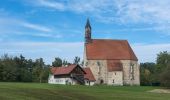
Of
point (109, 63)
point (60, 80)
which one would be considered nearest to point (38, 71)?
point (60, 80)

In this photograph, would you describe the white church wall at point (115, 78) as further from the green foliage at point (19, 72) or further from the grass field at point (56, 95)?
the grass field at point (56, 95)

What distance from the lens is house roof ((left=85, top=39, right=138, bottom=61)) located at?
126 metres

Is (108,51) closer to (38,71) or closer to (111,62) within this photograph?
(111,62)

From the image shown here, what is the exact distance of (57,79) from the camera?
12231cm

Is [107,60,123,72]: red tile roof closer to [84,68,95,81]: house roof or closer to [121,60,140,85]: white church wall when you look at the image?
[121,60,140,85]: white church wall

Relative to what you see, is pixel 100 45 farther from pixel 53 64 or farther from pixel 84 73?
pixel 53 64

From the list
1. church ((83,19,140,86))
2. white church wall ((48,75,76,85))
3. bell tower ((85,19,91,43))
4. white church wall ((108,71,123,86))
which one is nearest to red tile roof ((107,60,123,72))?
church ((83,19,140,86))

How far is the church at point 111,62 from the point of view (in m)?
125

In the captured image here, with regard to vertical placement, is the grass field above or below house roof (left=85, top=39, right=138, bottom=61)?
below

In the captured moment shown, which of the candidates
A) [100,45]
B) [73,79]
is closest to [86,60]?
[100,45]

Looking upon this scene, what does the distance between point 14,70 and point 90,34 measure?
110ft

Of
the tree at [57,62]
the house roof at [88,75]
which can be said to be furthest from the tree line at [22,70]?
the house roof at [88,75]

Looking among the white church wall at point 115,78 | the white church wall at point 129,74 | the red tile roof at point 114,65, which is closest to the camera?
the white church wall at point 115,78

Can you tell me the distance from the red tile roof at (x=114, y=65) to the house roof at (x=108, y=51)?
1240 millimetres
